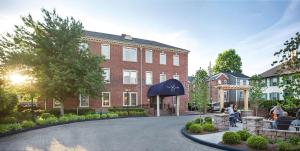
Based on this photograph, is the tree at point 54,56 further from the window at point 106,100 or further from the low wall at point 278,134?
the low wall at point 278,134

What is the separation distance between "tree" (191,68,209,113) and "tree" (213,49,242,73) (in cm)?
5582

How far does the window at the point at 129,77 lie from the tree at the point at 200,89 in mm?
17674

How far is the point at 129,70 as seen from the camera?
35.3m

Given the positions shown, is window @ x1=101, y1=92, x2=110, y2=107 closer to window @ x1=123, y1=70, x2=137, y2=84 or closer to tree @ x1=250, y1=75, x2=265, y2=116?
window @ x1=123, y1=70, x2=137, y2=84

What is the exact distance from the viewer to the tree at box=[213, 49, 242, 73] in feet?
235

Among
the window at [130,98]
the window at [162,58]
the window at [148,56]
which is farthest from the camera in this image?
the window at [162,58]

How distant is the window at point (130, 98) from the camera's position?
3462cm

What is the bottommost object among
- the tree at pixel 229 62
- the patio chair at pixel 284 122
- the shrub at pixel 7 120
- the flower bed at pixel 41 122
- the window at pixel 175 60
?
the flower bed at pixel 41 122

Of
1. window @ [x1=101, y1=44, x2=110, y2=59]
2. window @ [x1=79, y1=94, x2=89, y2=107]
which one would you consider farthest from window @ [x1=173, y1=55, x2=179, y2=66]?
window @ [x1=79, y1=94, x2=89, y2=107]

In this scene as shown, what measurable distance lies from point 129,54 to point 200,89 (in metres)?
19.0

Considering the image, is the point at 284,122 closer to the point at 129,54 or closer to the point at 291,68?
the point at 291,68

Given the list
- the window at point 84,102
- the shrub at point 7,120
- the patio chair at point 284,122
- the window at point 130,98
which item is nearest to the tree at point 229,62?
the window at point 130,98

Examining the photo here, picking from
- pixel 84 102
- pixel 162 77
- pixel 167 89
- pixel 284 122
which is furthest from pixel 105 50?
pixel 284 122

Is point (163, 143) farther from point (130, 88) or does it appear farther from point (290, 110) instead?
point (130, 88)
